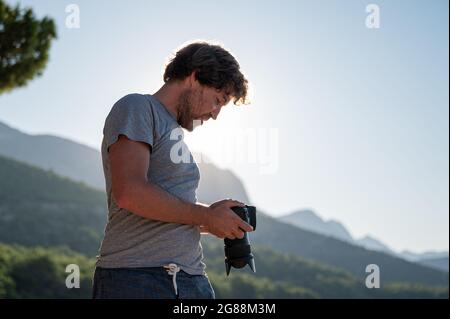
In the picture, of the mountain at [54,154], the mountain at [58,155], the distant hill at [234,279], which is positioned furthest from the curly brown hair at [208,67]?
the mountain at [54,154]

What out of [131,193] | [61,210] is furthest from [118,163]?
[61,210]

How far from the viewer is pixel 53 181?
55.0 m

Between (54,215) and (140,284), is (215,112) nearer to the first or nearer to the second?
(140,284)

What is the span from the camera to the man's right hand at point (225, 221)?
2.39m

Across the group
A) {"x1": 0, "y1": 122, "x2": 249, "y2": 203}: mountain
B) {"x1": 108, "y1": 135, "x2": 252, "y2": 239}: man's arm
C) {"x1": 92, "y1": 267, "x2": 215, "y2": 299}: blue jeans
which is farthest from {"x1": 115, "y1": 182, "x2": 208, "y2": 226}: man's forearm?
{"x1": 0, "y1": 122, "x2": 249, "y2": 203}: mountain

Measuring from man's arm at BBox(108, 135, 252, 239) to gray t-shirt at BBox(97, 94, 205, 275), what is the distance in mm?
56

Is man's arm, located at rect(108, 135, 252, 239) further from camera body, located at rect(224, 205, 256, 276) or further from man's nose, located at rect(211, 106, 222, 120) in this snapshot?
man's nose, located at rect(211, 106, 222, 120)

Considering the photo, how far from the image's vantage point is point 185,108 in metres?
2.68

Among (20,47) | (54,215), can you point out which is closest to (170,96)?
(20,47)

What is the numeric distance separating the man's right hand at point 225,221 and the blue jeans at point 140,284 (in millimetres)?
252

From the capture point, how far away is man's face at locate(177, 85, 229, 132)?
8.79 ft

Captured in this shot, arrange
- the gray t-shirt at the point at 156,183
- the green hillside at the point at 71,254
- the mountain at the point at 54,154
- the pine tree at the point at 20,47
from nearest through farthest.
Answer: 1. the gray t-shirt at the point at 156,183
2. the pine tree at the point at 20,47
3. the green hillside at the point at 71,254
4. the mountain at the point at 54,154

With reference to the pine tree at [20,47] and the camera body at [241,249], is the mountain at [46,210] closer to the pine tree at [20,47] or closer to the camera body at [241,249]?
the pine tree at [20,47]

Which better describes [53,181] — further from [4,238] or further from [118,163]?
[118,163]
